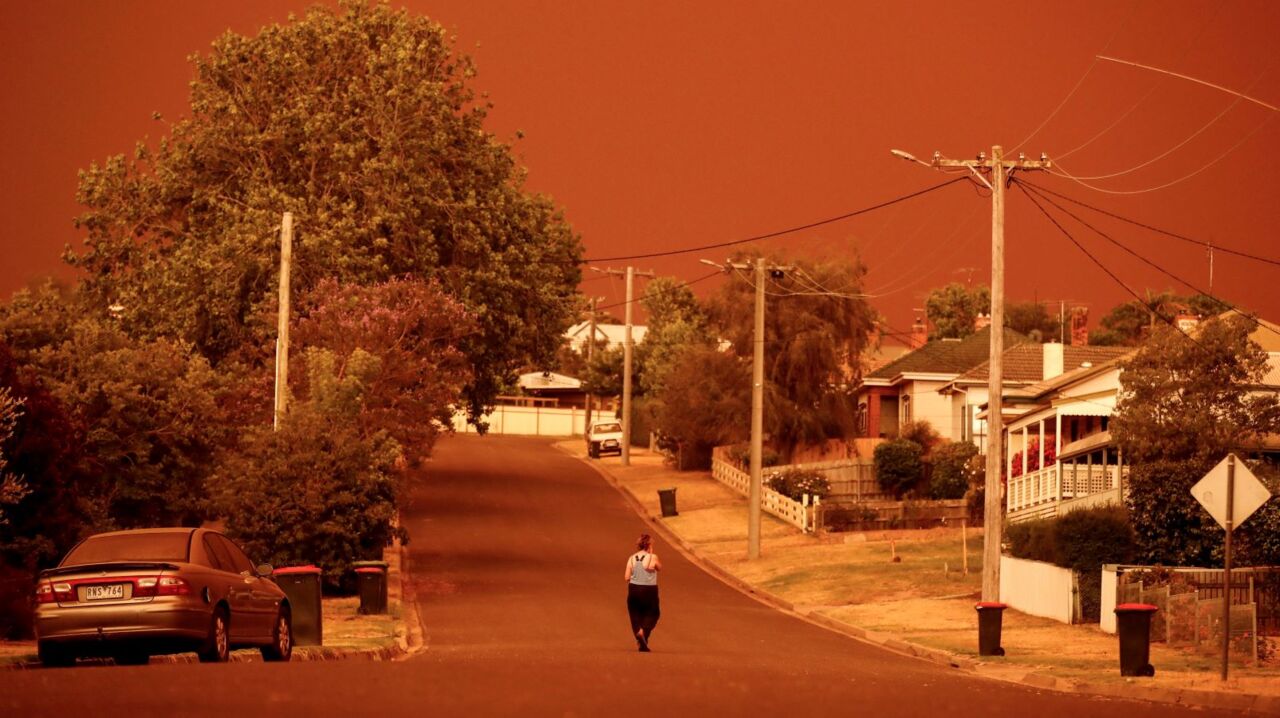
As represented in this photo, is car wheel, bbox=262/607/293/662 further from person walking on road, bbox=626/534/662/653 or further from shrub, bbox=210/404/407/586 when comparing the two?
shrub, bbox=210/404/407/586

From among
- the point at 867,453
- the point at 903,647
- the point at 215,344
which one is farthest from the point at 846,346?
the point at 903,647

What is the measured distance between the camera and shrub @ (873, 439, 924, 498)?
5991 cm

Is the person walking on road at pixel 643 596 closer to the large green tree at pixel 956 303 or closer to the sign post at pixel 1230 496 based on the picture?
the sign post at pixel 1230 496

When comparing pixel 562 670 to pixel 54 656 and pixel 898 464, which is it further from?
pixel 898 464

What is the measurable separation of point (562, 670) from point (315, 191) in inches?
→ 1290

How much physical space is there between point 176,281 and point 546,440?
4870 cm

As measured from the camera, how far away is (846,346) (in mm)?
67438

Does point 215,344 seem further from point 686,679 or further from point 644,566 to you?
point 686,679

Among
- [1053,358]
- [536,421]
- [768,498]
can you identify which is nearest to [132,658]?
[768,498]

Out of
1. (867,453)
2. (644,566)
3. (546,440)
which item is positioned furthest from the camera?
(546,440)

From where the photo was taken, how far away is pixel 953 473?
56750 millimetres

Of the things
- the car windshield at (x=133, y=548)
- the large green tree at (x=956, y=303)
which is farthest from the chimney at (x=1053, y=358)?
the large green tree at (x=956, y=303)

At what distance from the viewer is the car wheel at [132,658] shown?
16.5 metres

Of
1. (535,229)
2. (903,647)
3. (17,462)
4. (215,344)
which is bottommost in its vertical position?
(903,647)
